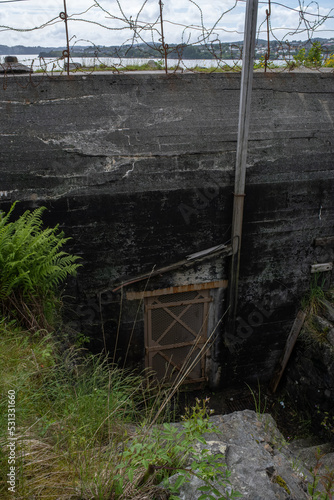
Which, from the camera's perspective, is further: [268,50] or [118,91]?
[268,50]

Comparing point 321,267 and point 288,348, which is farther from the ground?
point 321,267

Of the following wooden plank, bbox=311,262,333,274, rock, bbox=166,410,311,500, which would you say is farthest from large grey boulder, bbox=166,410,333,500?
wooden plank, bbox=311,262,333,274

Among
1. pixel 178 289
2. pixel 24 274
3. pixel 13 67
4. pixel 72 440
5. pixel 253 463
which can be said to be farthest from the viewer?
pixel 178 289

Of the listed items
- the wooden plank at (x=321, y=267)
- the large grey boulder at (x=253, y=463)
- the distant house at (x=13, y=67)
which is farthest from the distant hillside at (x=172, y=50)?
the large grey boulder at (x=253, y=463)

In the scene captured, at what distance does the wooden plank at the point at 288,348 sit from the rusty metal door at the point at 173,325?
1.36m

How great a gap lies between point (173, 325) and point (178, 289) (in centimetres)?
67

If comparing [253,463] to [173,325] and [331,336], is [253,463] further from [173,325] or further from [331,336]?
[331,336]

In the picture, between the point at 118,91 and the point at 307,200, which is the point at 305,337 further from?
the point at 118,91

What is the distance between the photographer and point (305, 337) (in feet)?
19.2

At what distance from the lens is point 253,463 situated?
258 centimetres

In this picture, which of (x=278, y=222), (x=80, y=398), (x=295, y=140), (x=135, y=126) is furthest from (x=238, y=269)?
(x=80, y=398)

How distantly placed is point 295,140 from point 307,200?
0.84 m

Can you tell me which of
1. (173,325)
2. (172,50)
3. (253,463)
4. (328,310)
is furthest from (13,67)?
(328,310)

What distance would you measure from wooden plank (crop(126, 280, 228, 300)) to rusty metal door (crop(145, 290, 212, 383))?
5.4 inches
